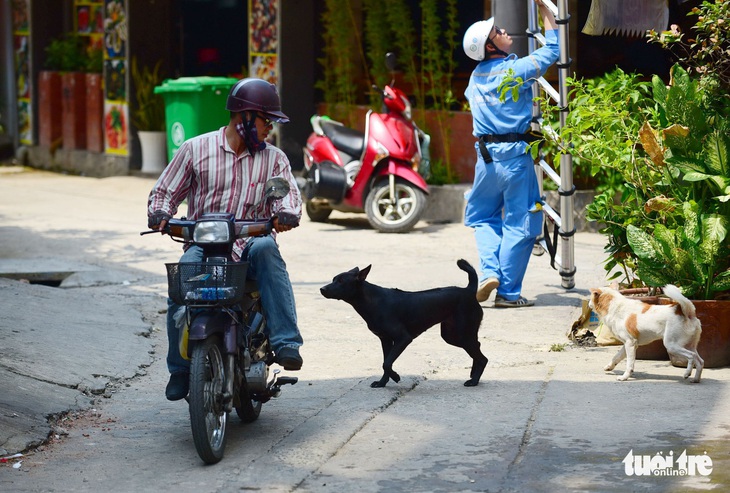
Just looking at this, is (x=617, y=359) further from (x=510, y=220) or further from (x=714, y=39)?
(x=510, y=220)

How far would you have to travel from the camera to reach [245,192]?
553 centimetres

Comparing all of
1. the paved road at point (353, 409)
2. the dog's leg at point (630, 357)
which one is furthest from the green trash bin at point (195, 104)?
the dog's leg at point (630, 357)

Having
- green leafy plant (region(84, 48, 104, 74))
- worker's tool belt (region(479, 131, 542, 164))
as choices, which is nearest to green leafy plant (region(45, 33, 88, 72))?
green leafy plant (region(84, 48, 104, 74))

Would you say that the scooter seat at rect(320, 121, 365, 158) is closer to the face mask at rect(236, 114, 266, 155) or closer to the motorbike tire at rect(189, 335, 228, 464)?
the face mask at rect(236, 114, 266, 155)

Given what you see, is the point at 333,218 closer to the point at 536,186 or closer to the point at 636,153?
the point at 536,186

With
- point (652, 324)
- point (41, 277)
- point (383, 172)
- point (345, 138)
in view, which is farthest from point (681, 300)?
point (345, 138)

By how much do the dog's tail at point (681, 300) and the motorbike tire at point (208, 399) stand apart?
2.30 metres

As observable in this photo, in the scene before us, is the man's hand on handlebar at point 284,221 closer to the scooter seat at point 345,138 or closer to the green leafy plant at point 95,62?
the scooter seat at point 345,138

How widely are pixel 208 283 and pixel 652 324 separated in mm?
2497

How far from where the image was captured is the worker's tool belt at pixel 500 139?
8375mm

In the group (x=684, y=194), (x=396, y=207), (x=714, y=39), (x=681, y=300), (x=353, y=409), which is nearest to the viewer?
(x=353, y=409)

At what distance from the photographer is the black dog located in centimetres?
606

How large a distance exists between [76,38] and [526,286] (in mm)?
11353

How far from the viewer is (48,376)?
20.9ft
